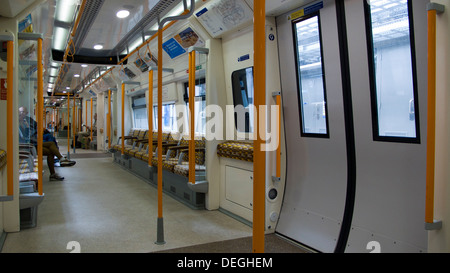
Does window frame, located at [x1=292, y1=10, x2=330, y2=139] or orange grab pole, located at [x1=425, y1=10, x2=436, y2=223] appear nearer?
orange grab pole, located at [x1=425, y1=10, x2=436, y2=223]

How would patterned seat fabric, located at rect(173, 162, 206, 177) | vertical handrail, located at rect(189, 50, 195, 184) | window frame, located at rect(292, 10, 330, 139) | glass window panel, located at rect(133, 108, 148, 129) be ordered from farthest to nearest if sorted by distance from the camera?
1. glass window panel, located at rect(133, 108, 148, 129)
2. patterned seat fabric, located at rect(173, 162, 206, 177)
3. vertical handrail, located at rect(189, 50, 195, 184)
4. window frame, located at rect(292, 10, 330, 139)

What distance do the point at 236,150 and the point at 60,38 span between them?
4.83 m

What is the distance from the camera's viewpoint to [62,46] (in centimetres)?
777

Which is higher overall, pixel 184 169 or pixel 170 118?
pixel 170 118

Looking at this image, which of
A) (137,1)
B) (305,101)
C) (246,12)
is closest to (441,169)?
(305,101)

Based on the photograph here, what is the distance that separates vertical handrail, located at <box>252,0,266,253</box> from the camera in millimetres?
1664

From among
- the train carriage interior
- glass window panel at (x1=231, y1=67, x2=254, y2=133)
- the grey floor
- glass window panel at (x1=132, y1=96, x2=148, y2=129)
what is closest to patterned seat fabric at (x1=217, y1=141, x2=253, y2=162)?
the train carriage interior

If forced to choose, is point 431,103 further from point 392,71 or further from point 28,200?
point 28,200

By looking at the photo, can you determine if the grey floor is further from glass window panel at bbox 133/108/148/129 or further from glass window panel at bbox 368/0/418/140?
glass window panel at bbox 133/108/148/129

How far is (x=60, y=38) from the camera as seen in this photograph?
23.0 ft

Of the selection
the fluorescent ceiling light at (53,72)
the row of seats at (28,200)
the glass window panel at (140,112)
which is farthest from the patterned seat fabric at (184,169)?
the fluorescent ceiling light at (53,72)

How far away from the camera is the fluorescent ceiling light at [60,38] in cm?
641

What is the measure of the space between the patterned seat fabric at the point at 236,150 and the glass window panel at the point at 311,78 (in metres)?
0.77

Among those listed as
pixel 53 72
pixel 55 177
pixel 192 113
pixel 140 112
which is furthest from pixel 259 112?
pixel 53 72
